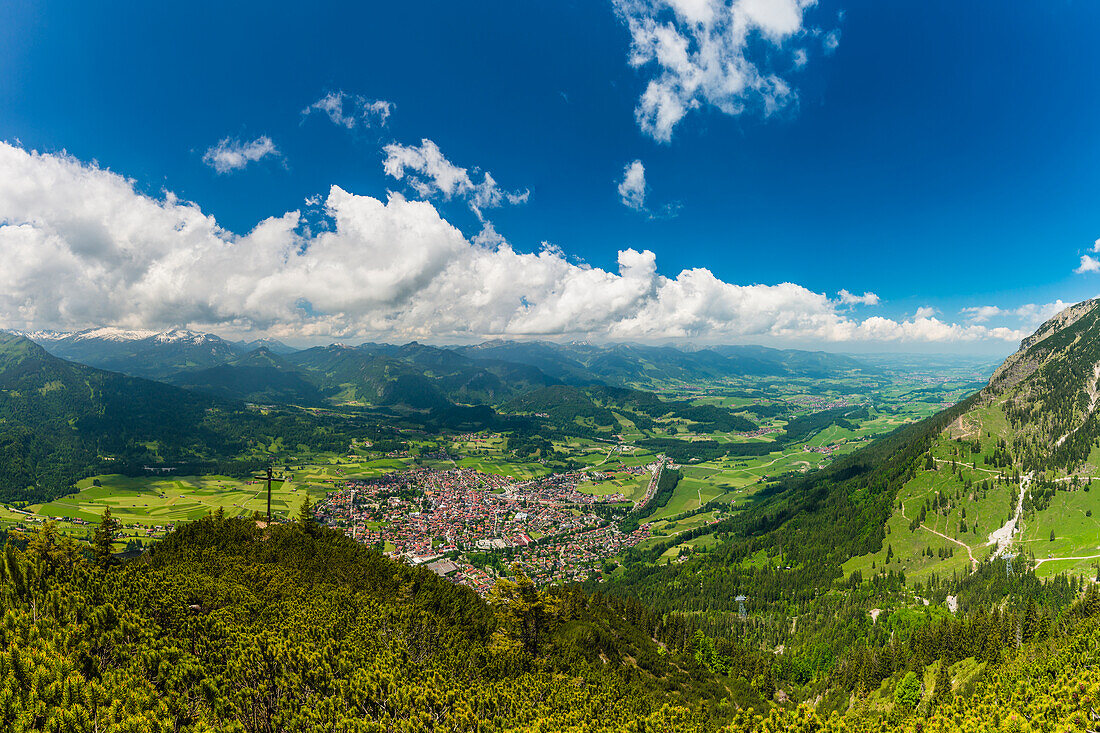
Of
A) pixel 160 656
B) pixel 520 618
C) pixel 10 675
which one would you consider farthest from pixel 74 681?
pixel 520 618

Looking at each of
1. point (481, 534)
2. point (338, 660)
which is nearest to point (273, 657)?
point (338, 660)

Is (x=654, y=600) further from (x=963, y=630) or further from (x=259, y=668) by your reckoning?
(x=259, y=668)

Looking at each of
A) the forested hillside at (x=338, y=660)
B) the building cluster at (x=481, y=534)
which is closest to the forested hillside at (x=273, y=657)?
the forested hillside at (x=338, y=660)

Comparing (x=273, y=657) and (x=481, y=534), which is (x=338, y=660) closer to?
(x=273, y=657)

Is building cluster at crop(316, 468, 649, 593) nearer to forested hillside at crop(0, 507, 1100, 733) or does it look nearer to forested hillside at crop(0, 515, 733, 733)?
forested hillside at crop(0, 507, 1100, 733)

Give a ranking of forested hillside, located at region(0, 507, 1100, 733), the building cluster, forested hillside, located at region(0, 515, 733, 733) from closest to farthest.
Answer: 1. forested hillside, located at region(0, 515, 733, 733)
2. forested hillside, located at region(0, 507, 1100, 733)
3. the building cluster

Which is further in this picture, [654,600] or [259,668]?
[654,600]

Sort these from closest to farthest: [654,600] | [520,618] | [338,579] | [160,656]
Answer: [160,656] < [520,618] < [338,579] < [654,600]

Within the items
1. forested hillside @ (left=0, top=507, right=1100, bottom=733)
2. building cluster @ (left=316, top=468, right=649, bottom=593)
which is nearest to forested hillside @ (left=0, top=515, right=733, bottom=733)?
forested hillside @ (left=0, top=507, right=1100, bottom=733)
